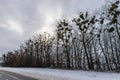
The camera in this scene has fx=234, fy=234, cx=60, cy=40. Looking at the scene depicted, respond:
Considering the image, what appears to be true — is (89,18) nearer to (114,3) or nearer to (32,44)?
(114,3)

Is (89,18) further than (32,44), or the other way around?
(32,44)

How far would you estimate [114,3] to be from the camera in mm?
30734

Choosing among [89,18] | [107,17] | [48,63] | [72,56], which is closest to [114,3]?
[107,17]

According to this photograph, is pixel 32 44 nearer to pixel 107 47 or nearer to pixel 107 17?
pixel 107 47

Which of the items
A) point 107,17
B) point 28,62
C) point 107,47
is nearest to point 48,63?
point 28,62

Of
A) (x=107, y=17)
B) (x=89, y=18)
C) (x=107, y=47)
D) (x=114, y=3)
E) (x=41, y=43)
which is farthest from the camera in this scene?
(x=41, y=43)

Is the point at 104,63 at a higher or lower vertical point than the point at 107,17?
lower

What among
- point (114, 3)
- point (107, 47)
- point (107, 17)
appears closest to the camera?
point (114, 3)

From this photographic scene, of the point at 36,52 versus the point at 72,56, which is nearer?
the point at 72,56

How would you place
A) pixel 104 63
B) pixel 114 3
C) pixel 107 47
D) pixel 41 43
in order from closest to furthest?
pixel 114 3 < pixel 104 63 < pixel 107 47 < pixel 41 43

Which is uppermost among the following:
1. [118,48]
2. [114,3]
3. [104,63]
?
[114,3]

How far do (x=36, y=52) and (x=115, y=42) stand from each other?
140ft

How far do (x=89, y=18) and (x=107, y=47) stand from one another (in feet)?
53.2

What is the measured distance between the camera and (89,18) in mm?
42125
